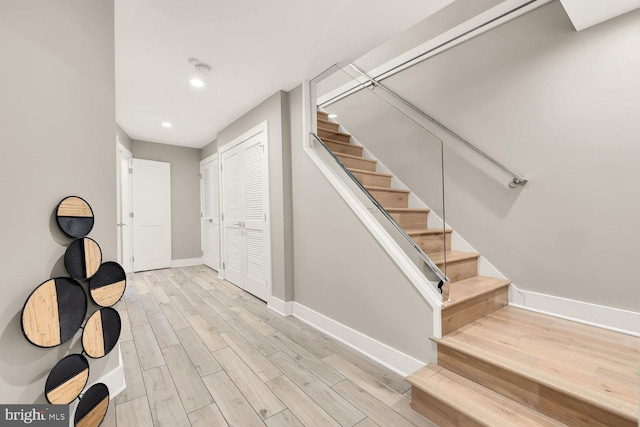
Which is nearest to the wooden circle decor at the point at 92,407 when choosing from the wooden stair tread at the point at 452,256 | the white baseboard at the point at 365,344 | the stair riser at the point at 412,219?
the white baseboard at the point at 365,344

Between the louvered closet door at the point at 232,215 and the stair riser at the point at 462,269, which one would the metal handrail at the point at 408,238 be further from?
the louvered closet door at the point at 232,215

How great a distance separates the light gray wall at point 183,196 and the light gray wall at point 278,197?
3.25m

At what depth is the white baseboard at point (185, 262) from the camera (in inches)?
215

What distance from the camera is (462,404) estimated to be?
132cm

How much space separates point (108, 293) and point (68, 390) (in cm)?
47

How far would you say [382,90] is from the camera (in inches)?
119

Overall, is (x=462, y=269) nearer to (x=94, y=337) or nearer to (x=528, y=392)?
(x=528, y=392)

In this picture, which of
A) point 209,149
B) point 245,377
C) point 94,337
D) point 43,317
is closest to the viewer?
point 43,317

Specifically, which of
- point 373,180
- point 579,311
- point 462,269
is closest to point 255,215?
point 373,180

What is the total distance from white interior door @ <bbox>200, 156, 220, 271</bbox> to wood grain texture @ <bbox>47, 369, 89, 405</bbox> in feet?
12.3

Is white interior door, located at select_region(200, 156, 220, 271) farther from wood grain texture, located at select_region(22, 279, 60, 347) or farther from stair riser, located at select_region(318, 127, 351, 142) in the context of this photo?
wood grain texture, located at select_region(22, 279, 60, 347)

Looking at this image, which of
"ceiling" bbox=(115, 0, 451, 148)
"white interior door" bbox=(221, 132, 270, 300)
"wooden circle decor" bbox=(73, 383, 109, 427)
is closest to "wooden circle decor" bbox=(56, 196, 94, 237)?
"wooden circle decor" bbox=(73, 383, 109, 427)

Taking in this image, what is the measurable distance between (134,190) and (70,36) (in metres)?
4.28

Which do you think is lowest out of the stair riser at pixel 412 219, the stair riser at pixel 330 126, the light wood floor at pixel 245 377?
the light wood floor at pixel 245 377
